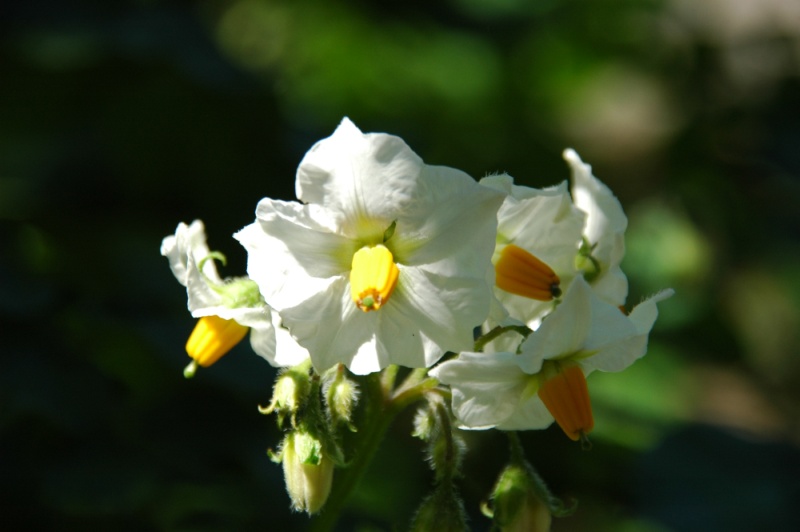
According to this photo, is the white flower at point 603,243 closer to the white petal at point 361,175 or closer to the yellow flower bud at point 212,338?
the white petal at point 361,175

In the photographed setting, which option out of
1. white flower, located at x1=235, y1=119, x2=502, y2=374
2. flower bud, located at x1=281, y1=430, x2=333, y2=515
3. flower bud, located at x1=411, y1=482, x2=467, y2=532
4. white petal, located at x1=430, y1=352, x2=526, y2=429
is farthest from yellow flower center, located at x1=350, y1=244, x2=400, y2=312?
flower bud, located at x1=411, y1=482, x2=467, y2=532

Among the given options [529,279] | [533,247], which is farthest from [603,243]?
[529,279]

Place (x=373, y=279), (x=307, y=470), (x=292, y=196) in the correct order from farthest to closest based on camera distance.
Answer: (x=292, y=196) < (x=307, y=470) < (x=373, y=279)

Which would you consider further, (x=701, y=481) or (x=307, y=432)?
(x=701, y=481)

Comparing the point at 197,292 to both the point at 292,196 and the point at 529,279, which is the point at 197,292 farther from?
the point at 292,196

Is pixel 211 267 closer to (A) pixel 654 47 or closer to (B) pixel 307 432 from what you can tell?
(B) pixel 307 432

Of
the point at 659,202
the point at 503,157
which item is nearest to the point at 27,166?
the point at 503,157

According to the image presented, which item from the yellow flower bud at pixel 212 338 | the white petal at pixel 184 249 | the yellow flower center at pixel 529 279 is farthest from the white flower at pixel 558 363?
the white petal at pixel 184 249
